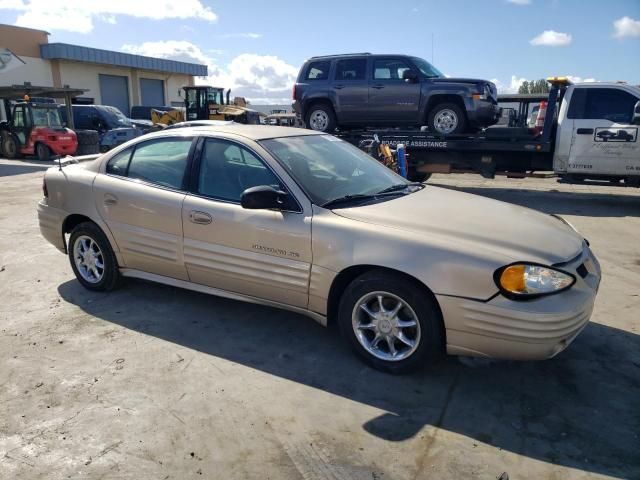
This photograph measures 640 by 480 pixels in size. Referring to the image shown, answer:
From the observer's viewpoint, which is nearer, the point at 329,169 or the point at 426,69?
the point at 329,169

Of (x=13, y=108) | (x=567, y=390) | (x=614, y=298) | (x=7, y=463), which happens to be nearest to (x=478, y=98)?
(x=614, y=298)

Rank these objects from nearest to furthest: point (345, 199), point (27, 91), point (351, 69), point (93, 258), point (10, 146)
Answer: point (345, 199) < point (93, 258) < point (351, 69) < point (10, 146) < point (27, 91)

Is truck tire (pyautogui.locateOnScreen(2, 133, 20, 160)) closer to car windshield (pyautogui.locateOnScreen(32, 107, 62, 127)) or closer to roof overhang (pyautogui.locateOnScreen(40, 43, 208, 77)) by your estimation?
car windshield (pyautogui.locateOnScreen(32, 107, 62, 127))

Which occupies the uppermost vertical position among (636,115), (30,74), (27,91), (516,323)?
(30,74)

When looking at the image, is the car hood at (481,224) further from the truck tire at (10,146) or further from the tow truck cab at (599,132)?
the truck tire at (10,146)

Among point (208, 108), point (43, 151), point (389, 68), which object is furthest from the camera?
point (208, 108)

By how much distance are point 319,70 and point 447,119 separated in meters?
2.99

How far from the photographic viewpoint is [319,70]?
11.4 metres

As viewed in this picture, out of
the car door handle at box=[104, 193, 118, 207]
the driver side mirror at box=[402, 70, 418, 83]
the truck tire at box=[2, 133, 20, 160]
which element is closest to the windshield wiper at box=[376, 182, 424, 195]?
the car door handle at box=[104, 193, 118, 207]

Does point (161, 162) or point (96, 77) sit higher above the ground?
point (96, 77)

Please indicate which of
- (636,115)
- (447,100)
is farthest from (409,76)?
(636,115)

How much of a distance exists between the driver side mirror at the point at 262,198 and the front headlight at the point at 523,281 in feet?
4.93

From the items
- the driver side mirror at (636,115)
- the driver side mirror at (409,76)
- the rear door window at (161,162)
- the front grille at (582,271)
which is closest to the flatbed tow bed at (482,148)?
the driver side mirror at (409,76)

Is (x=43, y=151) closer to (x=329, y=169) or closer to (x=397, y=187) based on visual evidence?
(x=329, y=169)
